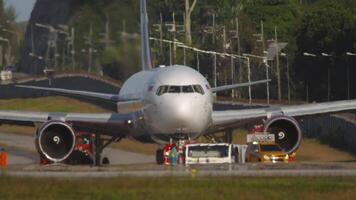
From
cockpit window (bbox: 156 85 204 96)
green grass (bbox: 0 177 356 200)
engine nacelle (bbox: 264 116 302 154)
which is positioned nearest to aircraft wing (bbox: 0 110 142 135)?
cockpit window (bbox: 156 85 204 96)

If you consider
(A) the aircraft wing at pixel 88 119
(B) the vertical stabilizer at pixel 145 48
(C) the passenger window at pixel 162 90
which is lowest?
(A) the aircraft wing at pixel 88 119

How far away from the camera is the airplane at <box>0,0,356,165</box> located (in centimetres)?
5612

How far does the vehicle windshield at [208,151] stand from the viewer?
55375 millimetres

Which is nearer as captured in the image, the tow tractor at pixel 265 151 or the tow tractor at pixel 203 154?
the tow tractor at pixel 203 154

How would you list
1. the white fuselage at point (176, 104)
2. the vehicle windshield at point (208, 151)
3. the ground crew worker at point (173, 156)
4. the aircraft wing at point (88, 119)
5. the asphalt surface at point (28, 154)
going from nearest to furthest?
the ground crew worker at point (173, 156), the vehicle windshield at point (208, 151), the white fuselage at point (176, 104), the aircraft wing at point (88, 119), the asphalt surface at point (28, 154)

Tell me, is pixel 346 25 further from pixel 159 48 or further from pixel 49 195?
pixel 49 195

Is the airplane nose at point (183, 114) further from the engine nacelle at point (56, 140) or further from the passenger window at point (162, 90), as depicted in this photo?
the engine nacelle at point (56, 140)

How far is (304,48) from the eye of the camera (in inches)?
5763

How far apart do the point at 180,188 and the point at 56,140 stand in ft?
71.1

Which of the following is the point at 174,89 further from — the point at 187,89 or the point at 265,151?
the point at 265,151

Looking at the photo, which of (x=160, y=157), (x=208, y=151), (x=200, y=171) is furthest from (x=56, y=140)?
(x=200, y=171)

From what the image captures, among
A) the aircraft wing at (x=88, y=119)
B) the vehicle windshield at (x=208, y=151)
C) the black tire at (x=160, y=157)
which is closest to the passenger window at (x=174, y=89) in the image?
the vehicle windshield at (x=208, y=151)

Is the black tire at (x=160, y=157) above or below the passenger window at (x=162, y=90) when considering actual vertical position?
below

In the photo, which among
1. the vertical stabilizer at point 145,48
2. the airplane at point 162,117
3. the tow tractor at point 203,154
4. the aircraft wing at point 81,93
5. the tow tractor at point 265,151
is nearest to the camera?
the tow tractor at point 203,154
